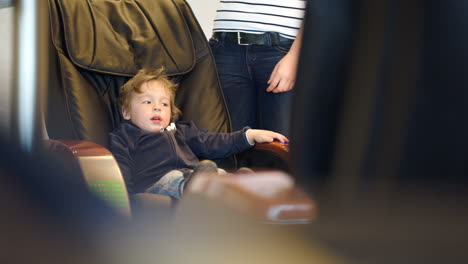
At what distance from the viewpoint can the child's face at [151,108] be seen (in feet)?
6.32

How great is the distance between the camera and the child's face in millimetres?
1926

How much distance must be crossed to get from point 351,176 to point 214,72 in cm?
163

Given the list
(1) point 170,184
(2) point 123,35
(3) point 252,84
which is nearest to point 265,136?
(3) point 252,84

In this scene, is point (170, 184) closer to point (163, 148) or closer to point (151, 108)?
point (163, 148)

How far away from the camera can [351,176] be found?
0.41 m

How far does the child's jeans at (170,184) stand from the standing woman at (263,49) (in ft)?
1.02

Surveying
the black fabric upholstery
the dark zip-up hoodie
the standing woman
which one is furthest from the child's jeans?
the standing woman

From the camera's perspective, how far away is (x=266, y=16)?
1782 millimetres

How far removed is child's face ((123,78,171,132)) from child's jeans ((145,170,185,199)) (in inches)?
8.2

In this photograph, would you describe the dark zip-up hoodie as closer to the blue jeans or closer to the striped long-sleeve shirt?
the blue jeans

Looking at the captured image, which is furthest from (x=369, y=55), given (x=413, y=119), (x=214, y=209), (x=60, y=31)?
(x=60, y=31)

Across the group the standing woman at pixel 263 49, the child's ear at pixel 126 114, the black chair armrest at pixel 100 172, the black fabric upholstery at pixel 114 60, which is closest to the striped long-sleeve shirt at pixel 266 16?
the standing woman at pixel 263 49

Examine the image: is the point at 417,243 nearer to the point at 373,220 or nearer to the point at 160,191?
the point at 373,220

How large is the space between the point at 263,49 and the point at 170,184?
0.48 m
